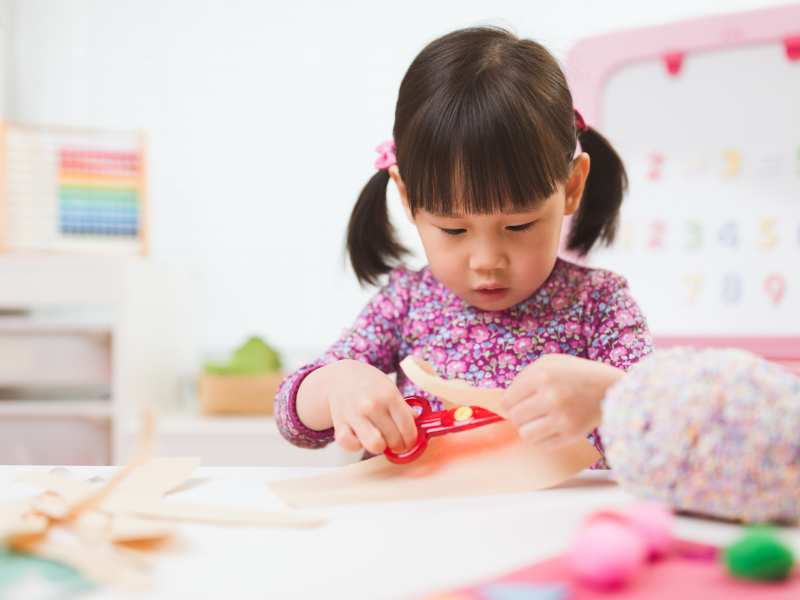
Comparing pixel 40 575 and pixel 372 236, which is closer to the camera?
pixel 40 575

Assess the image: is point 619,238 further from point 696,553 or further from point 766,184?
point 696,553

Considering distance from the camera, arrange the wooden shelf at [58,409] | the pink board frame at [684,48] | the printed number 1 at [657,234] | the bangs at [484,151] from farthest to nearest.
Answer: the wooden shelf at [58,409] → the printed number 1 at [657,234] → the pink board frame at [684,48] → the bangs at [484,151]

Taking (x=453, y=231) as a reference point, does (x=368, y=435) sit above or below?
below

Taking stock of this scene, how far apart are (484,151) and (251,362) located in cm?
127

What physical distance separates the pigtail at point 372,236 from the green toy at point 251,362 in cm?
96

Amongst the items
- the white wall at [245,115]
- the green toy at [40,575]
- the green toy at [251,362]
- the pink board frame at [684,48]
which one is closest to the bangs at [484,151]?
the green toy at [40,575]

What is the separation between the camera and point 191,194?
83.9 inches

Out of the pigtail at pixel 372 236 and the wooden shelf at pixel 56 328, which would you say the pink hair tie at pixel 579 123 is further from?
the wooden shelf at pixel 56 328

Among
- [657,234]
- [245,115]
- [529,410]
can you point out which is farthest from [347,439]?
[245,115]

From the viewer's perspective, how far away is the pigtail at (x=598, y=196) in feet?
2.97

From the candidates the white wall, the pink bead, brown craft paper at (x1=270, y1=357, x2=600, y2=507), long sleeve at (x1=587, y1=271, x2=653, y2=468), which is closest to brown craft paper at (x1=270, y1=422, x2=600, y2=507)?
brown craft paper at (x1=270, y1=357, x2=600, y2=507)

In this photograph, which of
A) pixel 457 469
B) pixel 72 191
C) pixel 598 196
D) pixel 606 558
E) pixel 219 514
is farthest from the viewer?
pixel 72 191

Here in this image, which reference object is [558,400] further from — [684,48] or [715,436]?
[684,48]

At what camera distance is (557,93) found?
2.53 ft
